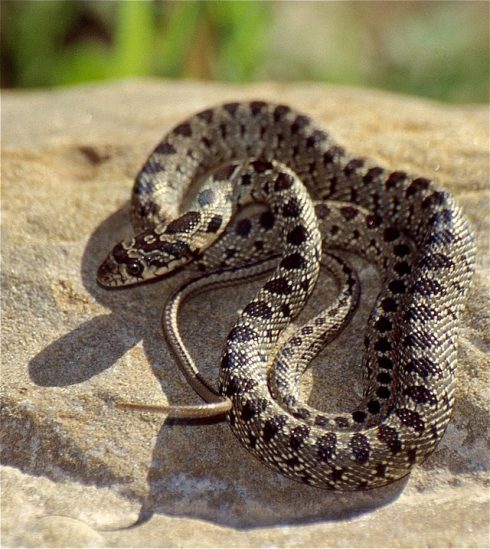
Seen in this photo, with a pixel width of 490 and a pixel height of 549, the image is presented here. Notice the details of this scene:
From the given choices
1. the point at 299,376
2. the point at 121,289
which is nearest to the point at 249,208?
the point at 121,289

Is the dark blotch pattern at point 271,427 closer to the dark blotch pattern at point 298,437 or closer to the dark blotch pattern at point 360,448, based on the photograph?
the dark blotch pattern at point 298,437

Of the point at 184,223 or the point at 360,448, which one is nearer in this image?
the point at 360,448

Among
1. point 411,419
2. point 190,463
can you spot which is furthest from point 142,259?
point 411,419

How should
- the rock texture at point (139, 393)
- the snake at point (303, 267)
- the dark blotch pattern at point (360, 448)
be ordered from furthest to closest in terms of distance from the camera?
the snake at point (303, 267)
the dark blotch pattern at point (360, 448)
the rock texture at point (139, 393)

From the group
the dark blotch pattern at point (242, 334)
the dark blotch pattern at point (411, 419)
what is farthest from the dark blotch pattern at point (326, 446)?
the dark blotch pattern at point (242, 334)

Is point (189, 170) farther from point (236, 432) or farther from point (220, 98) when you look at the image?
point (236, 432)

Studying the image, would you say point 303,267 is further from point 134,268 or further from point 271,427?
point 271,427
